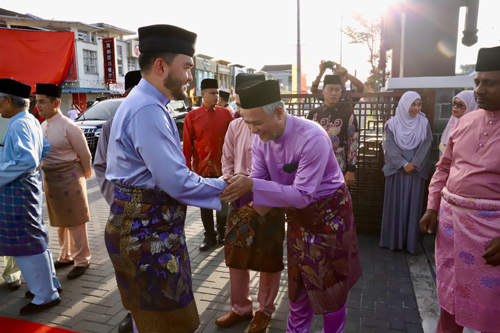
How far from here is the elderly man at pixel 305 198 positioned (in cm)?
222

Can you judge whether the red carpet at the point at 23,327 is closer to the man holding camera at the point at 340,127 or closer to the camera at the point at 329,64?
the man holding camera at the point at 340,127

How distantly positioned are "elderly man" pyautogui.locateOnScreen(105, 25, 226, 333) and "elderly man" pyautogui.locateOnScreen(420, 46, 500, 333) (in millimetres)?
1482

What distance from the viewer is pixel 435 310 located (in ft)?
10.8

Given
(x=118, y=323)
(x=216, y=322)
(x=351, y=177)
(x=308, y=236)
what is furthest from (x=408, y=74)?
(x=118, y=323)

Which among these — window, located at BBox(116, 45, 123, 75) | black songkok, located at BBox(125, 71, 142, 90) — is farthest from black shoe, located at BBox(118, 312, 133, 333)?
window, located at BBox(116, 45, 123, 75)

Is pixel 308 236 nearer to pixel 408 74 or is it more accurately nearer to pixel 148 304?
pixel 148 304

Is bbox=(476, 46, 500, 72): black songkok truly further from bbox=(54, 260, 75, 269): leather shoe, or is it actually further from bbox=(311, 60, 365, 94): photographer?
bbox=(54, 260, 75, 269): leather shoe

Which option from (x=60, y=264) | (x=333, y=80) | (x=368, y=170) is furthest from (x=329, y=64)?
(x=60, y=264)

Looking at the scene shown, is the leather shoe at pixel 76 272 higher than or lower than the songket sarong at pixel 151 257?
lower

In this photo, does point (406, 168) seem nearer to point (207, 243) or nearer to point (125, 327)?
point (207, 243)

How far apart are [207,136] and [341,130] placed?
67.0 inches

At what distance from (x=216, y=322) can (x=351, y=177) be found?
2.43 m

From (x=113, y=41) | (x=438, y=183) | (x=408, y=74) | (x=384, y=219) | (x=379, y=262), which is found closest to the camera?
(x=438, y=183)

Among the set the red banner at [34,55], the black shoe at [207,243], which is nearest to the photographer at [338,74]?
the black shoe at [207,243]
